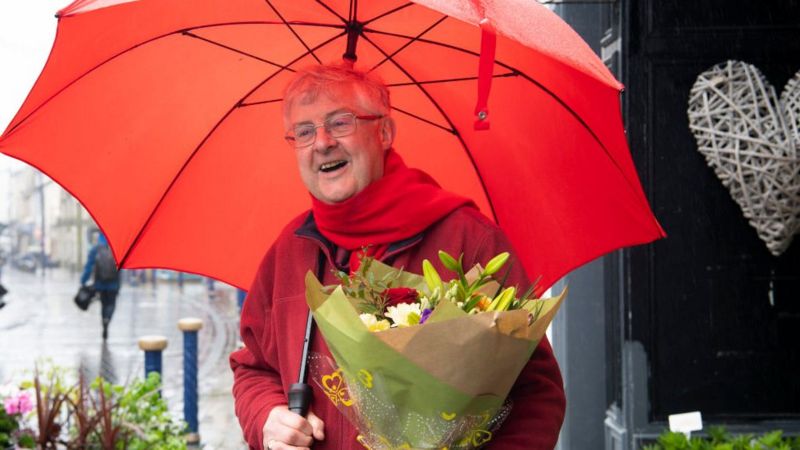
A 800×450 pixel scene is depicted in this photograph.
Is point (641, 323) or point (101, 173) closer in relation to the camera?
point (101, 173)

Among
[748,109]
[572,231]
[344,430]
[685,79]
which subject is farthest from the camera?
[685,79]

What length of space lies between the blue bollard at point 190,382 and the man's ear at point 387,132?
511 centimetres

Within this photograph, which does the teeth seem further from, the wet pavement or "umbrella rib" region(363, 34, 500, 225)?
the wet pavement

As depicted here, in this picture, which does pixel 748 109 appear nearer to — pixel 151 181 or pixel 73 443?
pixel 151 181

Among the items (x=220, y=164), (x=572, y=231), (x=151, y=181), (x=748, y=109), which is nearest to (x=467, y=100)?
(x=572, y=231)

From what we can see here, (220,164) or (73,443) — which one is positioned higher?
(220,164)

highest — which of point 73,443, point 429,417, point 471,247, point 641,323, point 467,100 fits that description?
point 467,100

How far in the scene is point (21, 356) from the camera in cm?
1483

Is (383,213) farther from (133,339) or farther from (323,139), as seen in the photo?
(133,339)

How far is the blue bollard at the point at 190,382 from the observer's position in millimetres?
7668

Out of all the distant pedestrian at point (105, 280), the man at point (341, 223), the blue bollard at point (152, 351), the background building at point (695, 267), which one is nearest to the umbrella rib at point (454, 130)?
the man at point (341, 223)

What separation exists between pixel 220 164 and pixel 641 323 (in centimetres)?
275

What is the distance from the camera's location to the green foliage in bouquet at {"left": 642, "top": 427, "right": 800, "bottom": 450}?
4.52m

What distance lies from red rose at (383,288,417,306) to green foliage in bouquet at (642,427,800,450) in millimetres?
2730
